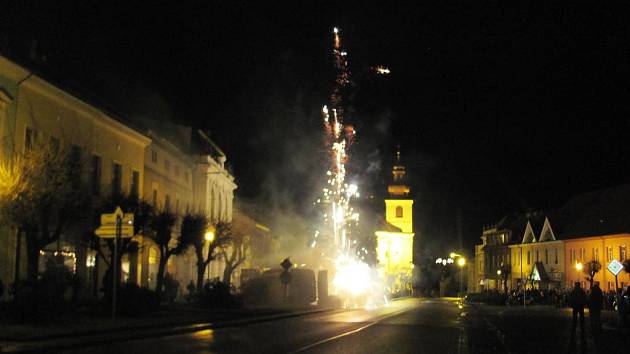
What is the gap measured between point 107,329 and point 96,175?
15477 millimetres

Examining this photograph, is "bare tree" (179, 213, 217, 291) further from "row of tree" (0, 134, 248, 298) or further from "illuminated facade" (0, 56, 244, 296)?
"row of tree" (0, 134, 248, 298)

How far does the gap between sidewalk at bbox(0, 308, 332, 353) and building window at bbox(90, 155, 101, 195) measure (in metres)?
7.59

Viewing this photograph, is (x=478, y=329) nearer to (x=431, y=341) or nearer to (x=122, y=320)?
(x=431, y=341)

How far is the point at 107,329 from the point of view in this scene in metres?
23.6

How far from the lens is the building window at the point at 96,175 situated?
3734cm

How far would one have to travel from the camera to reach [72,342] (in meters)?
19.7

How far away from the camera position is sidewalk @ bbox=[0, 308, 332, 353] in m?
19.0

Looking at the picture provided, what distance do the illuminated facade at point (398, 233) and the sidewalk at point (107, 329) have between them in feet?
361

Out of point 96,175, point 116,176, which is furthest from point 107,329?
point 116,176

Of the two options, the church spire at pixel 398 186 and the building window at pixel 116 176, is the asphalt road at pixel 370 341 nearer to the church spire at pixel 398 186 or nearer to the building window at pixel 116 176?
the building window at pixel 116 176

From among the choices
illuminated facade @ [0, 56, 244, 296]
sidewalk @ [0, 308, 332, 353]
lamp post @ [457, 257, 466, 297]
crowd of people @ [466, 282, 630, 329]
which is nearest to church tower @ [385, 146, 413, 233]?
lamp post @ [457, 257, 466, 297]

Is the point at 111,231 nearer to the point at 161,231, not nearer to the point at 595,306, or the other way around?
the point at 161,231

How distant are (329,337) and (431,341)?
2.87m

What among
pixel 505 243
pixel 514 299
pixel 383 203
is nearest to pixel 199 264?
pixel 514 299
